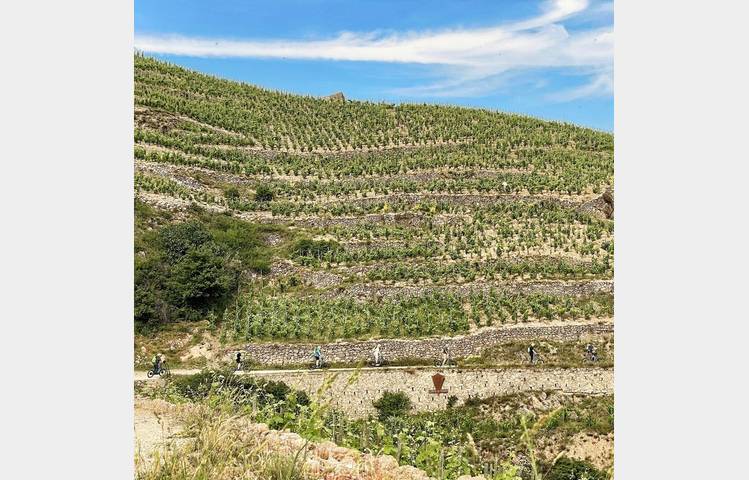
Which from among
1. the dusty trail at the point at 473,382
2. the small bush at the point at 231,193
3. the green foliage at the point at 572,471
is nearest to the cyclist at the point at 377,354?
the dusty trail at the point at 473,382

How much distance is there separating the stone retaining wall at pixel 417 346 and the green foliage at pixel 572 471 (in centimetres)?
638

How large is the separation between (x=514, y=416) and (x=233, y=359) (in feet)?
22.7

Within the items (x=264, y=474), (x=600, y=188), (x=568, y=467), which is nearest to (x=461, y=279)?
(x=568, y=467)

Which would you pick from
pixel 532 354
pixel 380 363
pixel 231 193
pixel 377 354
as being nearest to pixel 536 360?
pixel 532 354

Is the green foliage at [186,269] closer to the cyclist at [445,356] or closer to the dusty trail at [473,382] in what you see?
the dusty trail at [473,382]

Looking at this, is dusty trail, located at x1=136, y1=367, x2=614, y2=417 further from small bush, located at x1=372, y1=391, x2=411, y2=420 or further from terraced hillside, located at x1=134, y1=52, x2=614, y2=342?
terraced hillside, located at x1=134, y1=52, x2=614, y2=342

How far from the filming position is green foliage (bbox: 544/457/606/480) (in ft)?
26.8

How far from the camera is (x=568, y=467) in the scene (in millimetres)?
8625

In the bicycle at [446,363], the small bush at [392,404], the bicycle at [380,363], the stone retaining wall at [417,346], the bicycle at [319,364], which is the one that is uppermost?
the stone retaining wall at [417,346]

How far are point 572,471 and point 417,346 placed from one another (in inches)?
287

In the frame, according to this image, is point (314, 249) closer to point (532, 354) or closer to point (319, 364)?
point (319, 364)

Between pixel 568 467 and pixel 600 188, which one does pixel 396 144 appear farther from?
pixel 568 467

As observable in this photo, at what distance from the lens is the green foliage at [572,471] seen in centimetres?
816

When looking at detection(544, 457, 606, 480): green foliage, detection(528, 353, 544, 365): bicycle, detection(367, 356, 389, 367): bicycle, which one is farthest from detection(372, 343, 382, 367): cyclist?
detection(544, 457, 606, 480): green foliage
